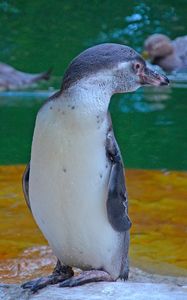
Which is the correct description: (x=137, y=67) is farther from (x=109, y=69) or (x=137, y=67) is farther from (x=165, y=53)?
(x=165, y=53)

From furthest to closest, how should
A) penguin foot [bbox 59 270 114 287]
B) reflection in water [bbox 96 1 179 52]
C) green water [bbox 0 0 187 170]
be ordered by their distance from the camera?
reflection in water [bbox 96 1 179 52] → green water [bbox 0 0 187 170] → penguin foot [bbox 59 270 114 287]

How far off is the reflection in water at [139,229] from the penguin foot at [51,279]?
→ 86 cm

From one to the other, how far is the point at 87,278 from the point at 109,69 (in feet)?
1.43

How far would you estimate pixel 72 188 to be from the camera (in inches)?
68.7

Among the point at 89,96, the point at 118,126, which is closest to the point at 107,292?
the point at 89,96

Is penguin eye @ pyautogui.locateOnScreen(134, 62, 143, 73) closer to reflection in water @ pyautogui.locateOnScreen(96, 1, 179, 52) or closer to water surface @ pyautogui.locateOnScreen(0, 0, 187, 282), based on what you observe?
water surface @ pyautogui.locateOnScreen(0, 0, 187, 282)

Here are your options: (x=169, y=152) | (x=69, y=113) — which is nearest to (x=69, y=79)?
(x=69, y=113)

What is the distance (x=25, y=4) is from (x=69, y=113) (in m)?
6.83

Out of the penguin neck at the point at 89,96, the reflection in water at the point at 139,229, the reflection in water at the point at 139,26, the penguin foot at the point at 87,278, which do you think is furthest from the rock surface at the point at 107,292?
the reflection in water at the point at 139,26

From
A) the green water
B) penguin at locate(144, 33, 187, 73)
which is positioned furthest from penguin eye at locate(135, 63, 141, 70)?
penguin at locate(144, 33, 187, 73)

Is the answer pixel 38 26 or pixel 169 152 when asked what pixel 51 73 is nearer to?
pixel 38 26

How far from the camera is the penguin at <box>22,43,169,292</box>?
1710 mm

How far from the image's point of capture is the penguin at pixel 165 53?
24.7 feet

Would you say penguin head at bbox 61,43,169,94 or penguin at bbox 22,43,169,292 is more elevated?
penguin head at bbox 61,43,169,94
